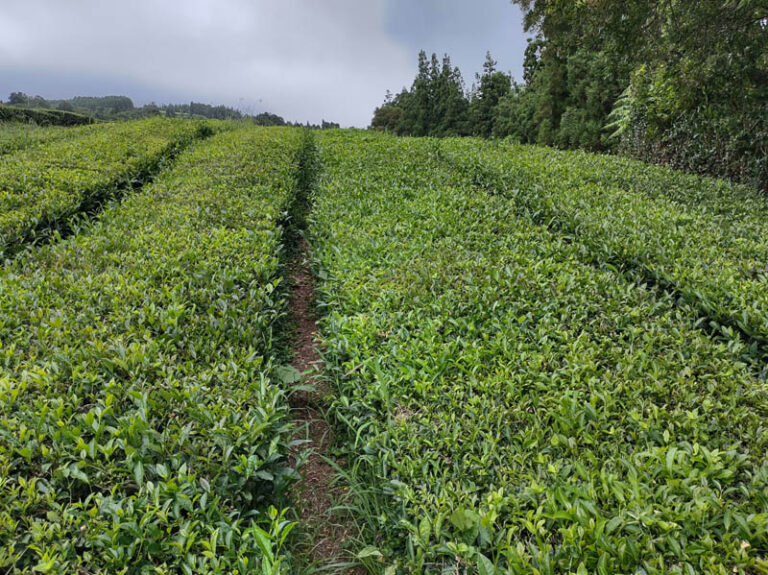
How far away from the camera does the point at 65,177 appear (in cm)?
574

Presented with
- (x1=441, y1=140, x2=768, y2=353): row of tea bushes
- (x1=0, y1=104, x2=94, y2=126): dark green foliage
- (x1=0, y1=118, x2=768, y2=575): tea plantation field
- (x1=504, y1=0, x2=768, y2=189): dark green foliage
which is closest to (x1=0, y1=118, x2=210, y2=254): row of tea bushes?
(x1=0, y1=118, x2=768, y2=575): tea plantation field

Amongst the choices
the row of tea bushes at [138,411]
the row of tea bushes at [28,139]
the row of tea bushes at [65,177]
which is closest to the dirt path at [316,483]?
the row of tea bushes at [138,411]

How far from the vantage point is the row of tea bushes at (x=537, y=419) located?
4.88 ft

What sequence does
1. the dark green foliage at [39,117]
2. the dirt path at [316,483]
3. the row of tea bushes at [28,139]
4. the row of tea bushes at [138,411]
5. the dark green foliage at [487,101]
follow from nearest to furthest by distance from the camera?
the row of tea bushes at [138,411], the dirt path at [316,483], the row of tea bushes at [28,139], the dark green foliage at [39,117], the dark green foliage at [487,101]

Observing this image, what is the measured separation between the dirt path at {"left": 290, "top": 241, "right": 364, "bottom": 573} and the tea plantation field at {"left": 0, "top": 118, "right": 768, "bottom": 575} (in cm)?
9

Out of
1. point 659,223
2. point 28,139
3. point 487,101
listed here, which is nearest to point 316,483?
point 659,223

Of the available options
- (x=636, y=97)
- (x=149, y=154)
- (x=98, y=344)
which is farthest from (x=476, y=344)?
(x=636, y=97)

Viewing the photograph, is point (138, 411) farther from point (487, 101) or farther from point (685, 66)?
point (487, 101)

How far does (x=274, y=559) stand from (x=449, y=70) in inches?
2191

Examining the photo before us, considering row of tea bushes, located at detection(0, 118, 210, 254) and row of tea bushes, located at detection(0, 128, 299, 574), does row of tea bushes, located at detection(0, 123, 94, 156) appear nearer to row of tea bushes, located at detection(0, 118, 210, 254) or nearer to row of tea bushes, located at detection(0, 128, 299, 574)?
row of tea bushes, located at detection(0, 118, 210, 254)

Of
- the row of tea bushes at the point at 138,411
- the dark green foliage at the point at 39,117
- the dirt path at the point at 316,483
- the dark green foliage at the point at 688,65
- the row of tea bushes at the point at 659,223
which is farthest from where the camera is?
the dark green foliage at the point at 39,117

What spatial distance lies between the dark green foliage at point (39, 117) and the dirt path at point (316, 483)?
17.6 meters

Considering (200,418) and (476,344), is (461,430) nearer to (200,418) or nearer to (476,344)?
(476,344)

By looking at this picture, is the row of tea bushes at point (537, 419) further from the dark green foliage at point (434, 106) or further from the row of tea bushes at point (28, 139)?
the dark green foliage at point (434, 106)
